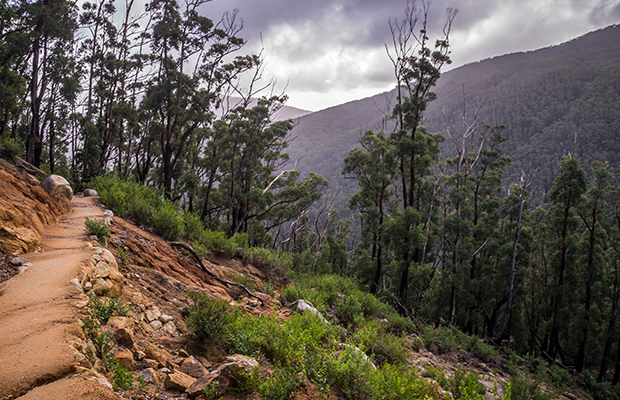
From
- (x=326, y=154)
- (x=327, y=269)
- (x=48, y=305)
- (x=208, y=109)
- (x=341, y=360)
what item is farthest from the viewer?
(x=326, y=154)

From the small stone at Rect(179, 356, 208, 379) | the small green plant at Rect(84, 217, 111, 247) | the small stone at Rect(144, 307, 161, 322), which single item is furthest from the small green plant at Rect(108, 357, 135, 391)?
the small green plant at Rect(84, 217, 111, 247)

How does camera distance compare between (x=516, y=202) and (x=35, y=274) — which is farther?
(x=516, y=202)

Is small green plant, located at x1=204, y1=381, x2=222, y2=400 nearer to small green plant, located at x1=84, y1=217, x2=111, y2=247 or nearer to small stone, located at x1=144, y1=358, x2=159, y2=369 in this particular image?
small stone, located at x1=144, y1=358, x2=159, y2=369

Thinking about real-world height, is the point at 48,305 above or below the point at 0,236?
below

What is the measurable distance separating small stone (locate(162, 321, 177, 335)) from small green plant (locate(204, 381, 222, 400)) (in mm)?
1372

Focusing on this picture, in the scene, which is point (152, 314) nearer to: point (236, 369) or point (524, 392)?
point (236, 369)

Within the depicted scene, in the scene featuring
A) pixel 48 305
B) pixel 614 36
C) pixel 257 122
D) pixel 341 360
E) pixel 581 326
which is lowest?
pixel 581 326

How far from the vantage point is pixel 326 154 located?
150m

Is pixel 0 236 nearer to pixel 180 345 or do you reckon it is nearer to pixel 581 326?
pixel 180 345

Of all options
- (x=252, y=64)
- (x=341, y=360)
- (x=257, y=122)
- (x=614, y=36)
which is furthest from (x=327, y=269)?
(x=614, y=36)

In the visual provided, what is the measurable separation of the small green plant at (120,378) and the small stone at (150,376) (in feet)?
0.76

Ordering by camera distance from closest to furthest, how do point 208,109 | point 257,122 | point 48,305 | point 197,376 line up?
1. point 48,305
2. point 197,376
3. point 208,109
4. point 257,122

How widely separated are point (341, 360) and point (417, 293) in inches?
727

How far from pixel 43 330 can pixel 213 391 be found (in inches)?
Answer: 60.5
